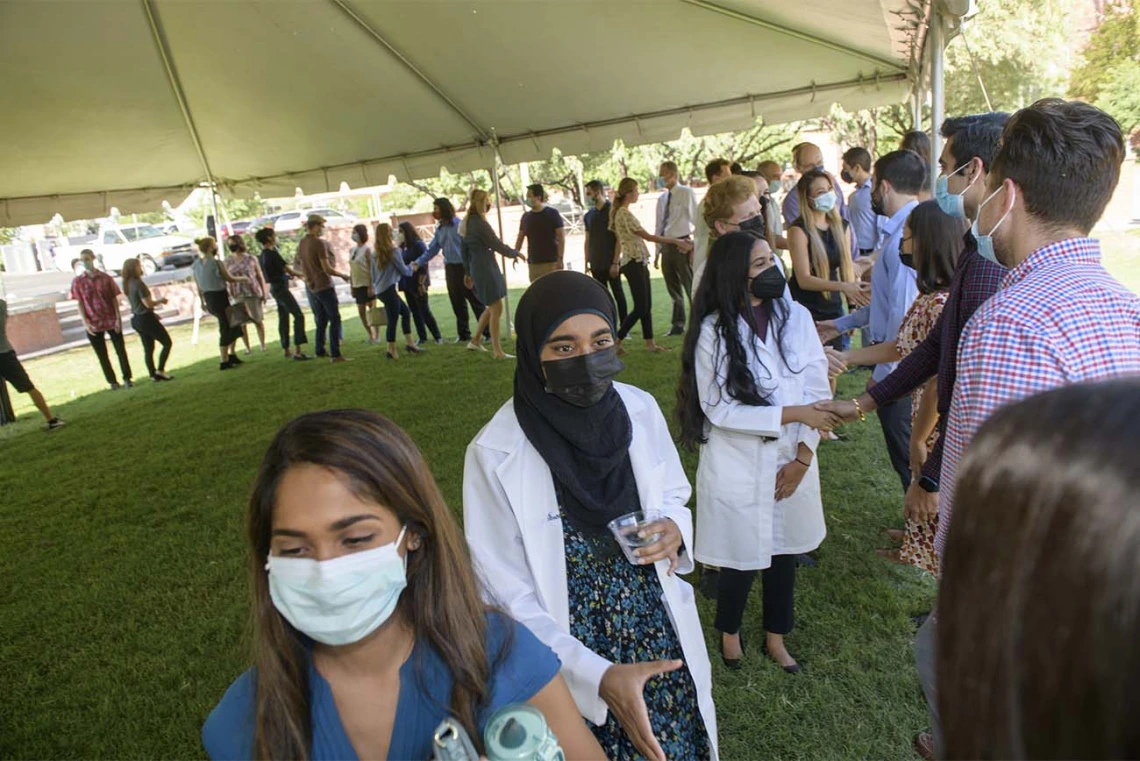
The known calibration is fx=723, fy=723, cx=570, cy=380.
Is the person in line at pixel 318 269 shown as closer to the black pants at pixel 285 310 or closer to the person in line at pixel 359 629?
the black pants at pixel 285 310

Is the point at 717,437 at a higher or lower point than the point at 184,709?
higher

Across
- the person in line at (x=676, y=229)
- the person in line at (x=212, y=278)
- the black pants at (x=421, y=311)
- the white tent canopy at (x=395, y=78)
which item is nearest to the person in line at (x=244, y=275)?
the person in line at (x=212, y=278)

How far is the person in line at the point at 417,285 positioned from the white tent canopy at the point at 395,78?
1.52 metres

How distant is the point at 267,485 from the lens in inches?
59.9

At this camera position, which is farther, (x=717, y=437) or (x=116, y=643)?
(x=116, y=643)

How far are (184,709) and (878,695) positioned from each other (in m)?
3.16

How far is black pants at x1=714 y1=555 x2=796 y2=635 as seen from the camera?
3197mm

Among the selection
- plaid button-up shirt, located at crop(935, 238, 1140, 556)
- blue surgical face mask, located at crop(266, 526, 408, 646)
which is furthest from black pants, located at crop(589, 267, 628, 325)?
blue surgical face mask, located at crop(266, 526, 408, 646)

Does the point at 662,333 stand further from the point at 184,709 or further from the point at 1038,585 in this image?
the point at 1038,585

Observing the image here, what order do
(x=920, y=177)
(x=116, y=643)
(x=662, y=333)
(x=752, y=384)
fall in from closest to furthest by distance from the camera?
1. (x=752, y=384)
2. (x=116, y=643)
3. (x=920, y=177)
4. (x=662, y=333)

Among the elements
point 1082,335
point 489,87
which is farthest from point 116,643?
point 489,87

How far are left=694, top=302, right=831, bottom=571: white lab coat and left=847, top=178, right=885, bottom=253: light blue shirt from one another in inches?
191

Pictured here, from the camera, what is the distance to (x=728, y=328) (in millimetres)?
2977

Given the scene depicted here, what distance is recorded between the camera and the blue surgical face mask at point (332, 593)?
142 centimetres
